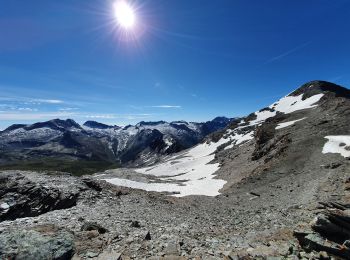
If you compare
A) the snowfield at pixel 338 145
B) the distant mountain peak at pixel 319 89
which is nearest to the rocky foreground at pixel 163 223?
the snowfield at pixel 338 145

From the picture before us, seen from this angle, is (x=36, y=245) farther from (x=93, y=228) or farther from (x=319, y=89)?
(x=319, y=89)

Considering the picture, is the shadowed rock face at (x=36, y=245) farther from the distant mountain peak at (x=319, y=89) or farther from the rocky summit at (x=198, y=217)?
the distant mountain peak at (x=319, y=89)

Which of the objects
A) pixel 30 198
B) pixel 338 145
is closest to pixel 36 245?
pixel 30 198

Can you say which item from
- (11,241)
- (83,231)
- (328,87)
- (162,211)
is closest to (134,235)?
(83,231)

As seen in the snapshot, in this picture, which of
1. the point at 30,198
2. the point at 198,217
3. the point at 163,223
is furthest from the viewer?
the point at 30,198

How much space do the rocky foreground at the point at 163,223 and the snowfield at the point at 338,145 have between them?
7.38 meters

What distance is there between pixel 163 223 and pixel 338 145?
120 ft

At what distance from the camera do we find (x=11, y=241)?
15.2 metres

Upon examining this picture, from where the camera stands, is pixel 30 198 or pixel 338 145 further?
pixel 338 145

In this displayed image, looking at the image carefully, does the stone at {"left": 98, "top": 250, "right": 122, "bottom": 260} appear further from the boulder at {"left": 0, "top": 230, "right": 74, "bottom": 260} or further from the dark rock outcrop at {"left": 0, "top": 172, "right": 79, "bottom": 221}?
the dark rock outcrop at {"left": 0, "top": 172, "right": 79, "bottom": 221}

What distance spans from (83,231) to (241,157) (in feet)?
218

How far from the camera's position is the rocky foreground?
49.1 ft

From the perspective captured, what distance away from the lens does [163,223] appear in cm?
2214

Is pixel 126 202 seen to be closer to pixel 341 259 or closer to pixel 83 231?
pixel 83 231
